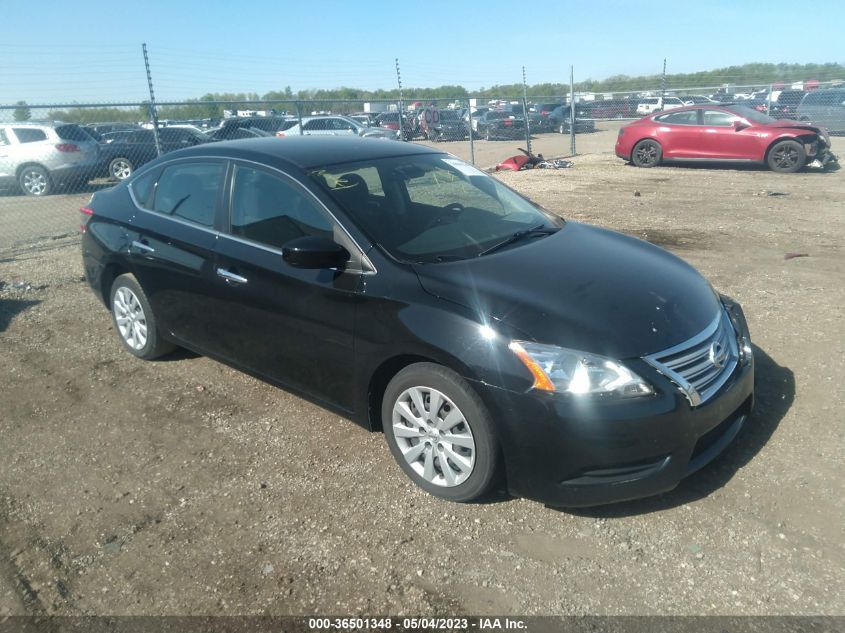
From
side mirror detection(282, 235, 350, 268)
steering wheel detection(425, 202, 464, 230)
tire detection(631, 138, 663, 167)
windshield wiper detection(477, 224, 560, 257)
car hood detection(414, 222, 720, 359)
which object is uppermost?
steering wheel detection(425, 202, 464, 230)

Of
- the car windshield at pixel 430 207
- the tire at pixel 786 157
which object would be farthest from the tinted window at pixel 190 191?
the tire at pixel 786 157

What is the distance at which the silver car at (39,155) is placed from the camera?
14.6m

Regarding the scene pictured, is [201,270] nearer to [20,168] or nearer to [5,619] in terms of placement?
[5,619]

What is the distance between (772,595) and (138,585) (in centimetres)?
257

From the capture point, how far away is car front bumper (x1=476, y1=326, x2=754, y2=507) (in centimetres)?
286

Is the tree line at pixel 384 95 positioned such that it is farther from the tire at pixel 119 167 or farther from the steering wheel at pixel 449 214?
the steering wheel at pixel 449 214

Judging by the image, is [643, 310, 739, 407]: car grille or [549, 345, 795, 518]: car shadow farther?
[549, 345, 795, 518]: car shadow

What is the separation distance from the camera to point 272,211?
13.1ft

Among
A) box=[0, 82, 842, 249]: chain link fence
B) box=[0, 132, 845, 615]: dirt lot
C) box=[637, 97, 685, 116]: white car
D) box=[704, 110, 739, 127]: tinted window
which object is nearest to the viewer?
box=[0, 132, 845, 615]: dirt lot

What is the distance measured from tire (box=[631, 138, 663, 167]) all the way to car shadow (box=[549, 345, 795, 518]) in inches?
501

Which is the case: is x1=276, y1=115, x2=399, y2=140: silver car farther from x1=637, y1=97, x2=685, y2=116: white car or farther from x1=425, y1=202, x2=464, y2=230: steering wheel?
x1=425, y1=202, x2=464, y2=230: steering wheel

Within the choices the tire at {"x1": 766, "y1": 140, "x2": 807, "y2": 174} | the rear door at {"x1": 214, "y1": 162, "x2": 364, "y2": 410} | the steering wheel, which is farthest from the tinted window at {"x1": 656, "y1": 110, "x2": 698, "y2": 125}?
the rear door at {"x1": 214, "y1": 162, "x2": 364, "y2": 410}

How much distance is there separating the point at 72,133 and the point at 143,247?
A: 1226 centimetres

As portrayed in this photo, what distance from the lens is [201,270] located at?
4258mm
